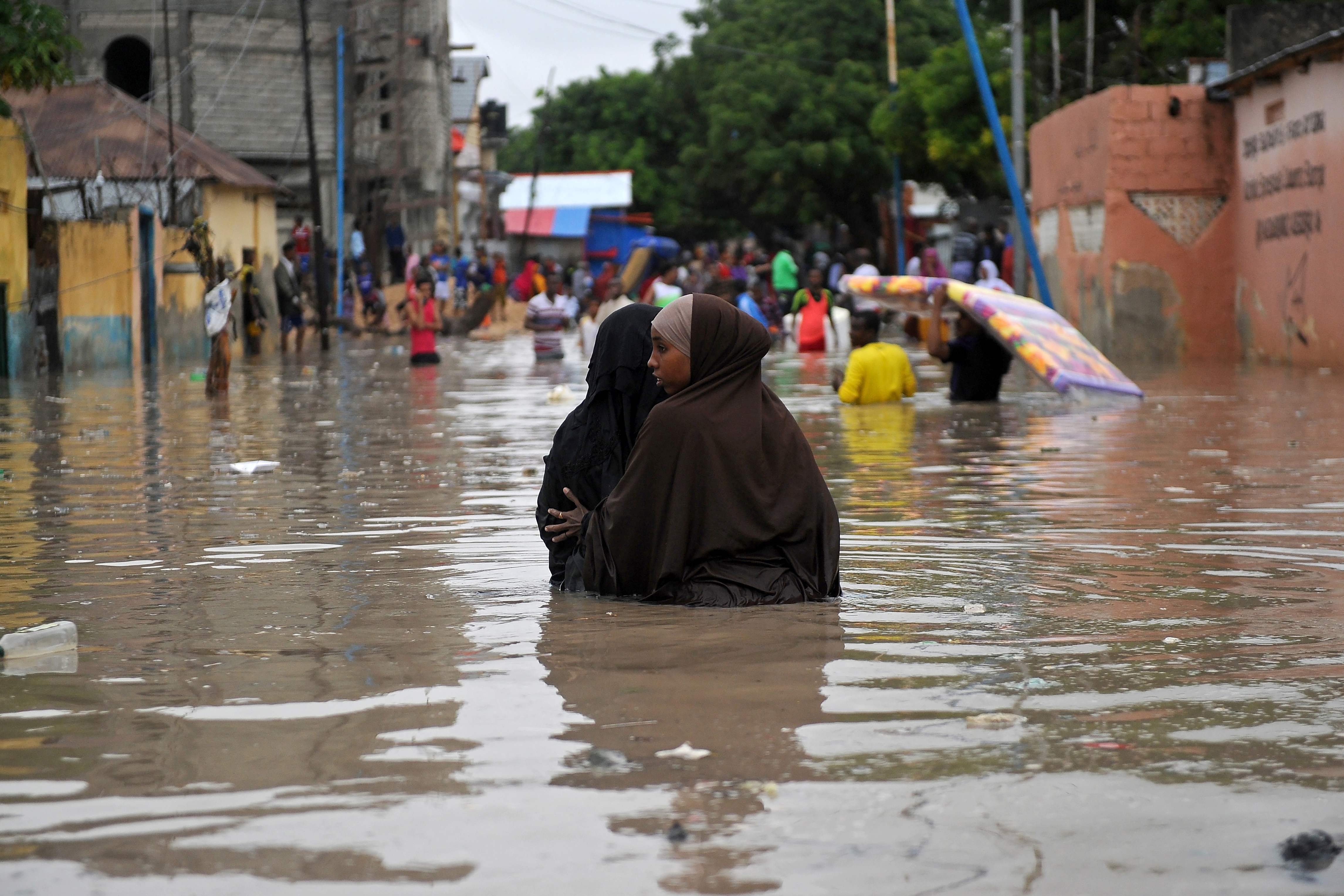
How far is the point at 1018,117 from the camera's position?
2578 centimetres

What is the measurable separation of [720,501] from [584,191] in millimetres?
60723

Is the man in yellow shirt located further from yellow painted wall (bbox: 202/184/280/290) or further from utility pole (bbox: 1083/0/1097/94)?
yellow painted wall (bbox: 202/184/280/290)

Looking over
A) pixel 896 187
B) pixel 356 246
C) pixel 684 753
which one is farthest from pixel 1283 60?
pixel 356 246

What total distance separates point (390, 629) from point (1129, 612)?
7.62 ft

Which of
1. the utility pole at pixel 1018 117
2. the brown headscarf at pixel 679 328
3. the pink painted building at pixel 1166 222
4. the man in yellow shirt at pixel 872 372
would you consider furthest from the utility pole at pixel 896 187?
the brown headscarf at pixel 679 328

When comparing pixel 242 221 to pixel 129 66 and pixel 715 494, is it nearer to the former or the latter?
pixel 129 66

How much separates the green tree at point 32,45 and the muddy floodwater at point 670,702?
8526 millimetres

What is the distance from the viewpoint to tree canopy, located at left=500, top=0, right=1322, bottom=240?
104 ft

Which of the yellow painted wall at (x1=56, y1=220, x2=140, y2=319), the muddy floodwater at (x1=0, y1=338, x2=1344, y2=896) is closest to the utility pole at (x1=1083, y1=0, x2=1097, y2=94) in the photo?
the yellow painted wall at (x1=56, y1=220, x2=140, y2=319)

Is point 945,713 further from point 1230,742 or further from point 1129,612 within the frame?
point 1129,612

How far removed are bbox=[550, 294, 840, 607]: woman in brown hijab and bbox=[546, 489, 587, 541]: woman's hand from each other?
0.13 m

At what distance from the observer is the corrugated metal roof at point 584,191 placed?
2522 inches

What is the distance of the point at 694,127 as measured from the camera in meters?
65.1

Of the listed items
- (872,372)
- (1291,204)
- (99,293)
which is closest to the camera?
(872,372)
